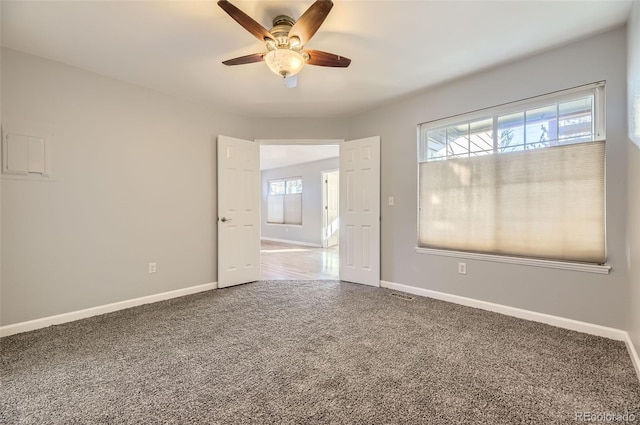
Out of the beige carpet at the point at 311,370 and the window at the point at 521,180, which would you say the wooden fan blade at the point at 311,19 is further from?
the beige carpet at the point at 311,370

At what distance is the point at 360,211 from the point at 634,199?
259cm

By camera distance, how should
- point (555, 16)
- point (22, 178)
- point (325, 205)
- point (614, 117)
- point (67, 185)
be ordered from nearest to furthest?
point (555, 16)
point (614, 117)
point (22, 178)
point (67, 185)
point (325, 205)

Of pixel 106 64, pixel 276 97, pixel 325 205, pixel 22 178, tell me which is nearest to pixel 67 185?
pixel 22 178

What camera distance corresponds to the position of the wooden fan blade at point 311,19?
1655mm

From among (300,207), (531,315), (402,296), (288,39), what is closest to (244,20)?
(288,39)

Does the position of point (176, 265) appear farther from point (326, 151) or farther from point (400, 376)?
point (326, 151)

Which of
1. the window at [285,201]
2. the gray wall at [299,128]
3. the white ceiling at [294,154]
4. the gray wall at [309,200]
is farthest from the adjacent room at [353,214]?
the window at [285,201]

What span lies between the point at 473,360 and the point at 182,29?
3.20m

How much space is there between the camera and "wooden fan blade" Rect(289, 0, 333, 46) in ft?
5.43

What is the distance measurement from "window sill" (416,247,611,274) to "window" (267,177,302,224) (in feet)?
18.7

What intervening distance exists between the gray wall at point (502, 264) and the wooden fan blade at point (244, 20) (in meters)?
2.19

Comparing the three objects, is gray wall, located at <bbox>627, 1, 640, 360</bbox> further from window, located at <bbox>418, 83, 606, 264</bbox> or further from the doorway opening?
the doorway opening

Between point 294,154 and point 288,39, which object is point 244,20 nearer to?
point 288,39

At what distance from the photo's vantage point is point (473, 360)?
1955mm
